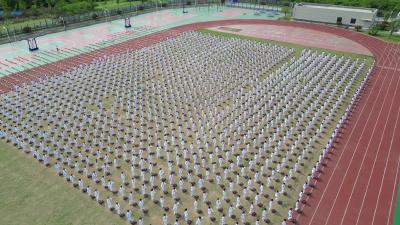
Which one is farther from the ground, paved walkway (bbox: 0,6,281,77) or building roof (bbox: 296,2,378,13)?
building roof (bbox: 296,2,378,13)

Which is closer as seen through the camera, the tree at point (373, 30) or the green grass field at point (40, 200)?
the green grass field at point (40, 200)

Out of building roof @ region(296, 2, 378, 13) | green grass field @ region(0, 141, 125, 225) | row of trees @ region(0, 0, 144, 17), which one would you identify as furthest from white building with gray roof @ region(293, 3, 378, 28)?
green grass field @ region(0, 141, 125, 225)

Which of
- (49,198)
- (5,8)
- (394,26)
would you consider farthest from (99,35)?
(394,26)

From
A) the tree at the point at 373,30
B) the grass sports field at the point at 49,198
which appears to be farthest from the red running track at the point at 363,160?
the tree at the point at 373,30

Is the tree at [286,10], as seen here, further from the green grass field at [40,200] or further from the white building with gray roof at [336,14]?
the green grass field at [40,200]

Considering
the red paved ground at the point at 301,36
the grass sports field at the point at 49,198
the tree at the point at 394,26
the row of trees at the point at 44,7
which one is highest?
the row of trees at the point at 44,7

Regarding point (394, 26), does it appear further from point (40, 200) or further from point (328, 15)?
point (40, 200)

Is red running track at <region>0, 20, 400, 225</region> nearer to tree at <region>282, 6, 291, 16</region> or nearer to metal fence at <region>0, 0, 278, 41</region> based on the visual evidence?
metal fence at <region>0, 0, 278, 41</region>
